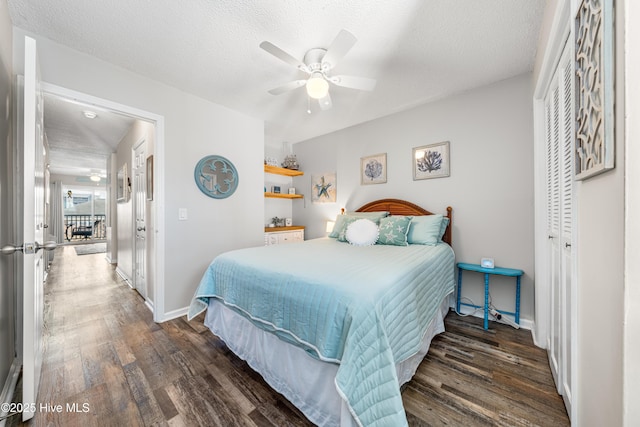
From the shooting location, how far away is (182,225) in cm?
273

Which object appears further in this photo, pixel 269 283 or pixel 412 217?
pixel 412 217

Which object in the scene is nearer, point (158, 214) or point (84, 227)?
point (158, 214)

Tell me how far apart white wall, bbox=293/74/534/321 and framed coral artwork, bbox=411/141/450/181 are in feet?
0.21

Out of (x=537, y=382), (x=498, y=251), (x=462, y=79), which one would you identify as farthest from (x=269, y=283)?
(x=462, y=79)

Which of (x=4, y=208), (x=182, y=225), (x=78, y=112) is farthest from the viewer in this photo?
(x=78, y=112)

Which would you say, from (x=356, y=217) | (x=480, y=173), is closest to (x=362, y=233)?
(x=356, y=217)

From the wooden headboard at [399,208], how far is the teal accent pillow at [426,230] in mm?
121

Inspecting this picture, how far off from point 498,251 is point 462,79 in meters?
1.83

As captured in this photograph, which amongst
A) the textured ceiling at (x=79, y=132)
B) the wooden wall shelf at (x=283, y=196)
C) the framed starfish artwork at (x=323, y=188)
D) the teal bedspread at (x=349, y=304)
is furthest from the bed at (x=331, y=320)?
the textured ceiling at (x=79, y=132)

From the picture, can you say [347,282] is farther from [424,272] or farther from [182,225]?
[182,225]

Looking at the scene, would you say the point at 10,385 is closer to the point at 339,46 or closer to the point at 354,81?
the point at 339,46

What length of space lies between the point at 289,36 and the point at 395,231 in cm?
208

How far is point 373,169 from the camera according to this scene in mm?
3514

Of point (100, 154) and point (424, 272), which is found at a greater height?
point (100, 154)
